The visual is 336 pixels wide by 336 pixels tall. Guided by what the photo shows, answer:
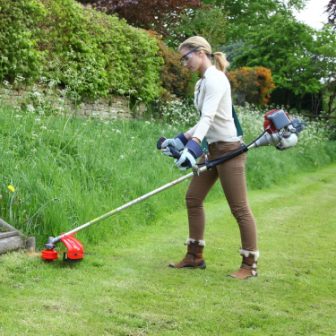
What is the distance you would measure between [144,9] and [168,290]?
13.0 m

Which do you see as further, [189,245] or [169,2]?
[169,2]

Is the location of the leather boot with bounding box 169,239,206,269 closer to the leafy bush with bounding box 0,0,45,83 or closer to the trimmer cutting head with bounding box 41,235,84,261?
the trimmer cutting head with bounding box 41,235,84,261

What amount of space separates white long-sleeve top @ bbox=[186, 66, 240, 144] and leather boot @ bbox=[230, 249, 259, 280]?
0.84 metres

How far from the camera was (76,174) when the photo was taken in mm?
6430

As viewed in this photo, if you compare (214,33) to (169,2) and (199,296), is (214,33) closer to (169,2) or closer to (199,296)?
(169,2)

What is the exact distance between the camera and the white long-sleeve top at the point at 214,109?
14.8 feet

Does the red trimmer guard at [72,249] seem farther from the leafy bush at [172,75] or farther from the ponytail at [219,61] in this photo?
the leafy bush at [172,75]

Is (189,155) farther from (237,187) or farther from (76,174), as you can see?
(76,174)

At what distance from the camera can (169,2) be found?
16969 millimetres

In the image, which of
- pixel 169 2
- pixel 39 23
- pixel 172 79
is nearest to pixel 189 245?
pixel 39 23

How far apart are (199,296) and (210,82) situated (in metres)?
1.47

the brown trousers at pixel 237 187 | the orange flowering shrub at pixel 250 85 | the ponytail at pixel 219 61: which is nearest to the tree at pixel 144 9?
the orange flowering shrub at pixel 250 85

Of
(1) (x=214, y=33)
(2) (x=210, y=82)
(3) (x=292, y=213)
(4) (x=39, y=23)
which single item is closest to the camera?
(2) (x=210, y=82)

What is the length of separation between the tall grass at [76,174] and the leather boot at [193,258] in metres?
0.95
